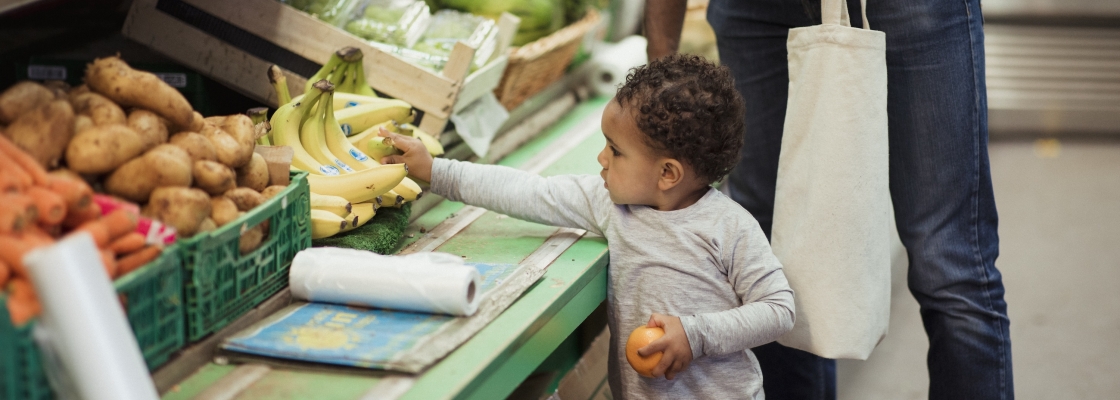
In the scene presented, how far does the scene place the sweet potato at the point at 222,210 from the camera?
1372 mm

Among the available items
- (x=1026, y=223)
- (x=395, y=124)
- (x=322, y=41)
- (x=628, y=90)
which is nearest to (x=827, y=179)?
(x=628, y=90)

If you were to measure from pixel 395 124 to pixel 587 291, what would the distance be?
2.11 feet

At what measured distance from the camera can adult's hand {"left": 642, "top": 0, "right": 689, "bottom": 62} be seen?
2398 mm

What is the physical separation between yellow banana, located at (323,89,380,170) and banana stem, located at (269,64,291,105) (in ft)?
0.43

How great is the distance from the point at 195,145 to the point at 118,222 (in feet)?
0.89

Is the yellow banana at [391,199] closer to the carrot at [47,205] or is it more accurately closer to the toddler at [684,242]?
the toddler at [684,242]

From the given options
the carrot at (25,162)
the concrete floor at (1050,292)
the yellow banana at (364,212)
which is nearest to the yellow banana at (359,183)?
the yellow banana at (364,212)

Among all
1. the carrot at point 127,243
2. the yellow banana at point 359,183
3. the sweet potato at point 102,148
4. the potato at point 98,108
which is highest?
the potato at point 98,108

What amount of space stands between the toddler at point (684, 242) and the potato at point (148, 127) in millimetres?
806

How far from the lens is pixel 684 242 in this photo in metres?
1.77

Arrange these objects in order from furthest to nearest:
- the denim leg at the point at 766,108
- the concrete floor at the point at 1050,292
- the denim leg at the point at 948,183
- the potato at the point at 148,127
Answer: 1. the concrete floor at the point at 1050,292
2. the denim leg at the point at 766,108
3. the denim leg at the point at 948,183
4. the potato at the point at 148,127

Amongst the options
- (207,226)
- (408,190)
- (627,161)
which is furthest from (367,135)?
(207,226)

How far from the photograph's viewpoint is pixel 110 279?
44.5 inches

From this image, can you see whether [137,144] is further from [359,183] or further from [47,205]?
[359,183]
